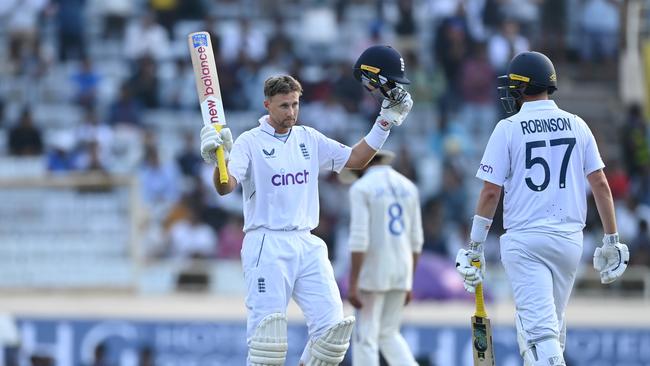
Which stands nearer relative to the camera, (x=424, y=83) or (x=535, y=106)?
(x=535, y=106)

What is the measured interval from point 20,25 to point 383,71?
42.0ft

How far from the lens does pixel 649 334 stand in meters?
14.5

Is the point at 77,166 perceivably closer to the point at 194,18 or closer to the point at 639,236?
the point at 194,18

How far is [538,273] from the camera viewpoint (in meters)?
Result: 8.83

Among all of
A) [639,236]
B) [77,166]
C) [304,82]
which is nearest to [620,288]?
[639,236]

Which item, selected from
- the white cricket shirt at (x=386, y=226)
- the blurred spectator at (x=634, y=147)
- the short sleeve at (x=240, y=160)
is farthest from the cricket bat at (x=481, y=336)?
the blurred spectator at (x=634, y=147)

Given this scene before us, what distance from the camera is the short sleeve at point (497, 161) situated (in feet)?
29.1

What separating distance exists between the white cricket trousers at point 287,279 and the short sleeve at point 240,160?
1.27 feet

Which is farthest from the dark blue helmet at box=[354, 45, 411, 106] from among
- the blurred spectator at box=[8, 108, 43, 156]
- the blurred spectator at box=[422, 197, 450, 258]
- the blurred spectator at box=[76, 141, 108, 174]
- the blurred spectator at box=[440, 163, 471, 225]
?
the blurred spectator at box=[8, 108, 43, 156]

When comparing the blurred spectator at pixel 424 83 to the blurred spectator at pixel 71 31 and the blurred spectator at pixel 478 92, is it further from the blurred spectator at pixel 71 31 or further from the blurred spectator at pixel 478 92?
the blurred spectator at pixel 71 31

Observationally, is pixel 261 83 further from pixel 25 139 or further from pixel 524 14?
pixel 524 14

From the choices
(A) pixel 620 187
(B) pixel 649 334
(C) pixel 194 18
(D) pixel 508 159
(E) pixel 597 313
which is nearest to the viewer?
(D) pixel 508 159

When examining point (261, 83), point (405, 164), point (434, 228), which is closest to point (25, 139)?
point (261, 83)

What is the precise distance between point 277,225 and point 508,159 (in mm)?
1497
